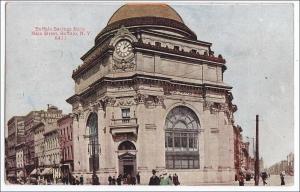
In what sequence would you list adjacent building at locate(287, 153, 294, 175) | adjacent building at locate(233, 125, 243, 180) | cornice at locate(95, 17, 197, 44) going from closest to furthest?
adjacent building at locate(287, 153, 294, 175) → cornice at locate(95, 17, 197, 44) → adjacent building at locate(233, 125, 243, 180)

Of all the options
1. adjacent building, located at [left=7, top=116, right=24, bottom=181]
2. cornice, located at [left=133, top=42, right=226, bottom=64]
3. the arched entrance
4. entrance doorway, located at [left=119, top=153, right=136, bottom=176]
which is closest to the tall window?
the arched entrance

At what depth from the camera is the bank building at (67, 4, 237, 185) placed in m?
5.41

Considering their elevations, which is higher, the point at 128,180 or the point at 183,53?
the point at 183,53

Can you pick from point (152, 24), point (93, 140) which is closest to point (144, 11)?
point (152, 24)

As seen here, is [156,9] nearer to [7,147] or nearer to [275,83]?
[275,83]

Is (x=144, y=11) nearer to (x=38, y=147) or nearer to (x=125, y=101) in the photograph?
(x=125, y=101)

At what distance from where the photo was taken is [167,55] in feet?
18.1

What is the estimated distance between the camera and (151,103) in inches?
214

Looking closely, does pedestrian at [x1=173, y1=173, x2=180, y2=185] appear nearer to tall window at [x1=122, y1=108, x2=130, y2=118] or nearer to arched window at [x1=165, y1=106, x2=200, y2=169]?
arched window at [x1=165, y1=106, x2=200, y2=169]

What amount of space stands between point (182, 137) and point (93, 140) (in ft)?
2.63

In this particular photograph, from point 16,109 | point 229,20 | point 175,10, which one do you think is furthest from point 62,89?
point 229,20

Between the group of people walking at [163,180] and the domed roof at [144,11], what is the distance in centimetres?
136

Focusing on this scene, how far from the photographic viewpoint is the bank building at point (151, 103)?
5.41 m

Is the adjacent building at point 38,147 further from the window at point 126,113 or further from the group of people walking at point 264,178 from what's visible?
the group of people walking at point 264,178
